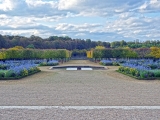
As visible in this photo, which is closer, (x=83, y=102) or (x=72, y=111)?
(x=72, y=111)

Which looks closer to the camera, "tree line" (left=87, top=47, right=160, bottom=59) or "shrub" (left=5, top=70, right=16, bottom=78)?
"shrub" (left=5, top=70, right=16, bottom=78)

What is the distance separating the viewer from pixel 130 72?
48.3 feet

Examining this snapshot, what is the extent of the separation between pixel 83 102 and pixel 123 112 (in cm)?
129

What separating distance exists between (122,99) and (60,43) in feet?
165

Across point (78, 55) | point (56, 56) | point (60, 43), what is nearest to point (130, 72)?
point (56, 56)

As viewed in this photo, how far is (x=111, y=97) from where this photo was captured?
7.27 meters

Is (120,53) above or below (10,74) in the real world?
above

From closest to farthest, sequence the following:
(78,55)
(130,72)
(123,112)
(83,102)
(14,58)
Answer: (123,112) → (83,102) → (130,72) → (14,58) → (78,55)

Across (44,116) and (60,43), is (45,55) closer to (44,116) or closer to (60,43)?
(60,43)

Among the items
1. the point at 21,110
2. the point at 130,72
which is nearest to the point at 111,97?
the point at 21,110

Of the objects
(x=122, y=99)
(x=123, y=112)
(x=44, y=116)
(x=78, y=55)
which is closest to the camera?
(x=44, y=116)

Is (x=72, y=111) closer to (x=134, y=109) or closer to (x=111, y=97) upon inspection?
(x=134, y=109)

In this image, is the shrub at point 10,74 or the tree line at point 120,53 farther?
the tree line at point 120,53

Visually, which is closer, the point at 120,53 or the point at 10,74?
the point at 10,74
